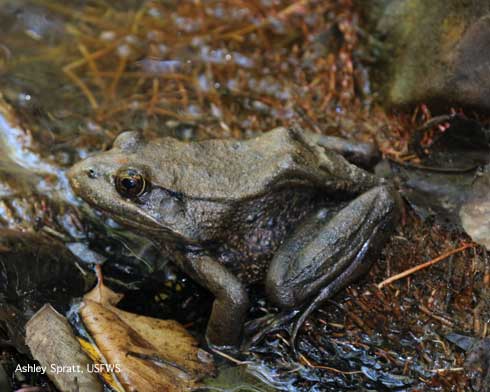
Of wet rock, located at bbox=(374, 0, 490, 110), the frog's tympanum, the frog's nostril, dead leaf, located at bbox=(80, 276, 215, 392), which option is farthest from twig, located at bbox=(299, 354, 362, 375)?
wet rock, located at bbox=(374, 0, 490, 110)

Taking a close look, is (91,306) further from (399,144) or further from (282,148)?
(399,144)

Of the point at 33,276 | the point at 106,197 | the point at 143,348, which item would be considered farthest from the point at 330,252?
the point at 33,276

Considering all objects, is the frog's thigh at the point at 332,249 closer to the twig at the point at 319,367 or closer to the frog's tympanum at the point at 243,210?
the frog's tympanum at the point at 243,210

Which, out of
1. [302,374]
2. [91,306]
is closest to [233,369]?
A: [302,374]

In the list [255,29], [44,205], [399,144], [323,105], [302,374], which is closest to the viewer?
[302,374]

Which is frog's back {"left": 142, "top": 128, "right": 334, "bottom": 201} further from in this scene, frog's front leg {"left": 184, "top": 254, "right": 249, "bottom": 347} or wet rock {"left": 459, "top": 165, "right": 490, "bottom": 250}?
wet rock {"left": 459, "top": 165, "right": 490, "bottom": 250}

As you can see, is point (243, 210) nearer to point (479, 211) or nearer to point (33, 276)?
point (33, 276)

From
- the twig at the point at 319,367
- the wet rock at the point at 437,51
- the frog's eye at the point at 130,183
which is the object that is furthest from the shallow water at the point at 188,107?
the frog's eye at the point at 130,183
